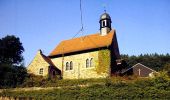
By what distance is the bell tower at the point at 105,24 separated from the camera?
42.9m

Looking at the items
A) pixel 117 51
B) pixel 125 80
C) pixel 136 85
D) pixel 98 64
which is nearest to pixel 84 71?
pixel 98 64

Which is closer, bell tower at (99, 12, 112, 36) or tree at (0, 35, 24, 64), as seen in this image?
bell tower at (99, 12, 112, 36)

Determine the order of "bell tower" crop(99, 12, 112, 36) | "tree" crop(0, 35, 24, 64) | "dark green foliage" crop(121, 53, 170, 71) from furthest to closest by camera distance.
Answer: "dark green foliage" crop(121, 53, 170, 71)
"tree" crop(0, 35, 24, 64)
"bell tower" crop(99, 12, 112, 36)

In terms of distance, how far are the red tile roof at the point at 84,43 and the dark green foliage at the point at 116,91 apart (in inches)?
430

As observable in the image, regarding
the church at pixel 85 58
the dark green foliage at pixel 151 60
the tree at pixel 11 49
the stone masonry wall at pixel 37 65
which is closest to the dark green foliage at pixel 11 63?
the tree at pixel 11 49

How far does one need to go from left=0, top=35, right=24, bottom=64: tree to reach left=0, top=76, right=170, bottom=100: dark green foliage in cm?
2234

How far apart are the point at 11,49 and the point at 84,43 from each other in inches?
727

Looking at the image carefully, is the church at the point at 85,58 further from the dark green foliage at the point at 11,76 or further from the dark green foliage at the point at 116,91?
the dark green foliage at the point at 116,91

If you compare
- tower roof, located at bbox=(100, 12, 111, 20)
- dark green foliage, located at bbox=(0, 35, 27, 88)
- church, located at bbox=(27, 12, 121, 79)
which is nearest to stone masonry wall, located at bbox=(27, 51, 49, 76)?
church, located at bbox=(27, 12, 121, 79)

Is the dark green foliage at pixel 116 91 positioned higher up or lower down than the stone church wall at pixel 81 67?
lower down

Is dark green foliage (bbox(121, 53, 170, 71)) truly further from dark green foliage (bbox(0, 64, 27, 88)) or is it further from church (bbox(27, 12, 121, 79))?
dark green foliage (bbox(0, 64, 27, 88))

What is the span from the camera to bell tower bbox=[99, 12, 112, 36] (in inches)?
1690

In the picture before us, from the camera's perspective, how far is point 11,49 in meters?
53.8

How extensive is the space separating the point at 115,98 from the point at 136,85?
10.3 feet
